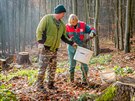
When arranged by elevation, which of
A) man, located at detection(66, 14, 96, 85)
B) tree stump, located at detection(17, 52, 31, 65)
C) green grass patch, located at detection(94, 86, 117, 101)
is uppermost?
man, located at detection(66, 14, 96, 85)

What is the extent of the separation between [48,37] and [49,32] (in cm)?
13

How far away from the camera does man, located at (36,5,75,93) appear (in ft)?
22.5

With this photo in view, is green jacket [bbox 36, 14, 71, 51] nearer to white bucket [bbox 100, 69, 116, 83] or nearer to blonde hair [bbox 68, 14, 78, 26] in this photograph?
blonde hair [bbox 68, 14, 78, 26]

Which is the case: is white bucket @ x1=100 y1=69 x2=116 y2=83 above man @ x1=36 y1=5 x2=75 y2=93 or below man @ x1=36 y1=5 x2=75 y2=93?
below

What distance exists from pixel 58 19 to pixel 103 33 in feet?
113

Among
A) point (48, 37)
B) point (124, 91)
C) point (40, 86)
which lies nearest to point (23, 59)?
point (40, 86)

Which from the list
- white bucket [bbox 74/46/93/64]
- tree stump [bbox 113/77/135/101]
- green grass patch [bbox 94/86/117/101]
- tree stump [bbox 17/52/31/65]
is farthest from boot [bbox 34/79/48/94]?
tree stump [bbox 17/52/31/65]

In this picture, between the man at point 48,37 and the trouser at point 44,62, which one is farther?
the trouser at point 44,62

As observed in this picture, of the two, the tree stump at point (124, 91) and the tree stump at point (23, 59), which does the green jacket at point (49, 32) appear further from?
the tree stump at point (23, 59)

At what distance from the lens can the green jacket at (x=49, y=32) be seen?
6805 millimetres

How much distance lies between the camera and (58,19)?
7.10 m

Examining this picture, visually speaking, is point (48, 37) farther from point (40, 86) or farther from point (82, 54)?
point (40, 86)

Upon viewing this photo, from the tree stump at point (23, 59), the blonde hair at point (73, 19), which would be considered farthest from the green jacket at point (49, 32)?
the tree stump at point (23, 59)

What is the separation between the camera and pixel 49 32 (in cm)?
694
